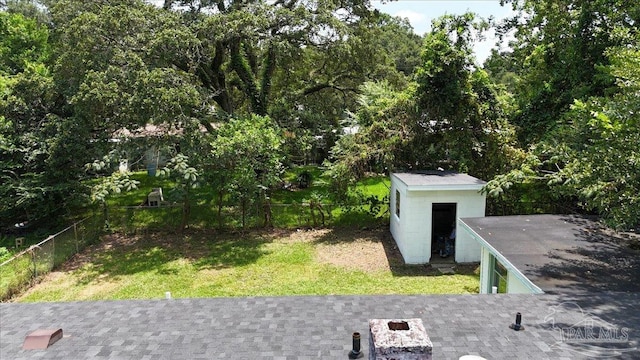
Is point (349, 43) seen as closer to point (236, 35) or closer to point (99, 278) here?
point (236, 35)

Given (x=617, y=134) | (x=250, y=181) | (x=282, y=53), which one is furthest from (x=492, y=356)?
(x=282, y=53)

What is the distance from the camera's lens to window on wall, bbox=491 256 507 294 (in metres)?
7.96

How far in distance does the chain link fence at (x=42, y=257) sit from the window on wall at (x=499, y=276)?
38.1ft

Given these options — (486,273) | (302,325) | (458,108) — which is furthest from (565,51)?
(302,325)

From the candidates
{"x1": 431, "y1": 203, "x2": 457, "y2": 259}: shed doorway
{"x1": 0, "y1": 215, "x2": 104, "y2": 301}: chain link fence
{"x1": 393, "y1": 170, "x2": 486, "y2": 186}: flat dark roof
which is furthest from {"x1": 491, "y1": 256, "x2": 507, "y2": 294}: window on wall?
{"x1": 0, "y1": 215, "x2": 104, "y2": 301}: chain link fence

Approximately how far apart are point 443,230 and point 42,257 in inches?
497

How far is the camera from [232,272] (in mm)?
11984

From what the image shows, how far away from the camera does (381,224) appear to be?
52.2 feet

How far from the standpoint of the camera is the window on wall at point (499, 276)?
7.96m

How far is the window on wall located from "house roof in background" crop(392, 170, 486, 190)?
3.43 m

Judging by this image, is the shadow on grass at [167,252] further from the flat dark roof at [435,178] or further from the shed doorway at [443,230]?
the shed doorway at [443,230]

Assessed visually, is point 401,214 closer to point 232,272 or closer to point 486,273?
point 486,273

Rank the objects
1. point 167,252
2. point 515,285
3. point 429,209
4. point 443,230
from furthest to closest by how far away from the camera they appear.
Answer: point 167,252 < point 443,230 < point 429,209 < point 515,285

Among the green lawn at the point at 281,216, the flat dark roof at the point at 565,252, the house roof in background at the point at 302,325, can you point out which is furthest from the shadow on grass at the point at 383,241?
the house roof in background at the point at 302,325
